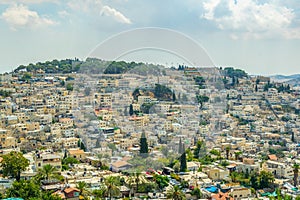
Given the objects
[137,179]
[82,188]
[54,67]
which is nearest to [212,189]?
[137,179]

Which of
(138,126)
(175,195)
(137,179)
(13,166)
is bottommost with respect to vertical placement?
(175,195)

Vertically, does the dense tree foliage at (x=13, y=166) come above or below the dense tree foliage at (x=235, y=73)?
below

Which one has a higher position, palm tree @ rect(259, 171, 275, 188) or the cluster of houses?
the cluster of houses

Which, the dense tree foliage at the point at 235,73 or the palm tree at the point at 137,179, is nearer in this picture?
the palm tree at the point at 137,179

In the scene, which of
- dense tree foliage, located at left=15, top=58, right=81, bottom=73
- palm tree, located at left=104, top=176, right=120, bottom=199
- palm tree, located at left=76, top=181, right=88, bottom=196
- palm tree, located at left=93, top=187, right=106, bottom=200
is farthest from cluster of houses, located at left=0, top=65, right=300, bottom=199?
dense tree foliage, located at left=15, top=58, right=81, bottom=73

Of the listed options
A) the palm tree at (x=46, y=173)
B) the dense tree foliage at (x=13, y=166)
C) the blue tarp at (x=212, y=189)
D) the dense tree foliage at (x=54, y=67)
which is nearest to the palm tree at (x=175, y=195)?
the blue tarp at (x=212, y=189)

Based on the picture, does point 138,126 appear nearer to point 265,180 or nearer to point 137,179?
point 265,180

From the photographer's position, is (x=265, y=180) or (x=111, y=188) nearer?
(x=111, y=188)

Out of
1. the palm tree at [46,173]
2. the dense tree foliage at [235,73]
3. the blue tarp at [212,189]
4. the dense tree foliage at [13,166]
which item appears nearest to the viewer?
the dense tree foliage at [13,166]

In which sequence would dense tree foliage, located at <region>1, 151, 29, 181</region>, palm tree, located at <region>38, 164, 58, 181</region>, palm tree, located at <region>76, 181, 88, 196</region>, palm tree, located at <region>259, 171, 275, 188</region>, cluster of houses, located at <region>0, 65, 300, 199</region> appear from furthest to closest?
cluster of houses, located at <region>0, 65, 300, 199</region> → palm tree, located at <region>259, 171, 275, 188</region> → palm tree, located at <region>38, 164, 58, 181</region> → dense tree foliage, located at <region>1, 151, 29, 181</region> → palm tree, located at <region>76, 181, 88, 196</region>

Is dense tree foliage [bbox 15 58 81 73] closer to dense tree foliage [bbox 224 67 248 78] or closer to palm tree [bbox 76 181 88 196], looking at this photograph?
dense tree foliage [bbox 224 67 248 78]

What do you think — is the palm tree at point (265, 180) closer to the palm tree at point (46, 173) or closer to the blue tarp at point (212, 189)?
the blue tarp at point (212, 189)

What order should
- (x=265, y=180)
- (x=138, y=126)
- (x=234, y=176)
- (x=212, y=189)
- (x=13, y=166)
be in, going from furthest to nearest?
(x=138, y=126)
(x=234, y=176)
(x=265, y=180)
(x=212, y=189)
(x=13, y=166)
